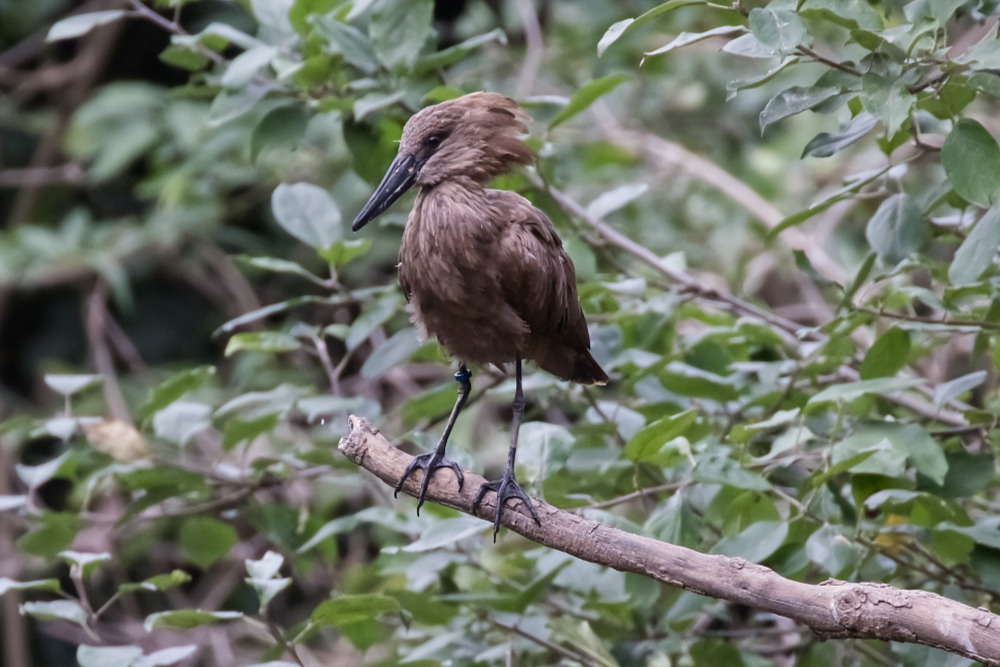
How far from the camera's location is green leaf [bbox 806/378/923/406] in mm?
1965

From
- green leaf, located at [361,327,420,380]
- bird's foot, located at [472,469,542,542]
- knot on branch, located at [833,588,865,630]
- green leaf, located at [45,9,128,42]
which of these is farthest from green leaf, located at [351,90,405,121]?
knot on branch, located at [833,588,865,630]

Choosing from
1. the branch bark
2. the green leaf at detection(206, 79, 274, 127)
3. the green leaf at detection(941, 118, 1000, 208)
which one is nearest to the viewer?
the branch bark

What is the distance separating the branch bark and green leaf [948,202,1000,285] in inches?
24.9

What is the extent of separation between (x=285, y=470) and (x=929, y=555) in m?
1.43

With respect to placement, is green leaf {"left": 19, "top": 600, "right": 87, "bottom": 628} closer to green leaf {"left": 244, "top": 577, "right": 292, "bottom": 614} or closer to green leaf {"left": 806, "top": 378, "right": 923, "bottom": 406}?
green leaf {"left": 244, "top": 577, "right": 292, "bottom": 614}

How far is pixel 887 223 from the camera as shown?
2240 mm

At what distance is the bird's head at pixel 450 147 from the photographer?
2.22 metres

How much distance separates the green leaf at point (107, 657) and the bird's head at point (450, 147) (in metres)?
0.90

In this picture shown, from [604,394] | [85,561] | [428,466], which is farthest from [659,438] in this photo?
[604,394]

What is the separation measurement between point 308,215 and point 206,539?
0.84 m

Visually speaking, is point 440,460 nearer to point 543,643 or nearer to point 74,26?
point 543,643

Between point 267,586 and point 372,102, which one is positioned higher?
point 372,102

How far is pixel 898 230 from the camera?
2.22 m

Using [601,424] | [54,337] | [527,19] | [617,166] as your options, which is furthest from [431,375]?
[601,424]
